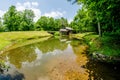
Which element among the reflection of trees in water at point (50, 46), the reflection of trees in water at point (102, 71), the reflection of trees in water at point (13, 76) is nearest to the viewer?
the reflection of trees in water at point (102, 71)

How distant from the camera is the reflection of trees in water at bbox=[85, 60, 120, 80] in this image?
12268 mm

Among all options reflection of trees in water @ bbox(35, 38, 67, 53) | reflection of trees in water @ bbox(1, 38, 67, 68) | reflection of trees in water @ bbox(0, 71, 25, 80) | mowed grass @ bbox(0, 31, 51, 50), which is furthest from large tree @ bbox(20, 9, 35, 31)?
reflection of trees in water @ bbox(0, 71, 25, 80)

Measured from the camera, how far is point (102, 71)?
13656 mm

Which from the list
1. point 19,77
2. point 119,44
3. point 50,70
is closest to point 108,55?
point 119,44

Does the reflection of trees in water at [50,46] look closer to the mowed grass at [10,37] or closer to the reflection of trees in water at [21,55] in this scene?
the reflection of trees in water at [21,55]

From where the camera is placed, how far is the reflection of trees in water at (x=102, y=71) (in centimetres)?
1227

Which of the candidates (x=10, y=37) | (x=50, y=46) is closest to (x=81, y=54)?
(x=50, y=46)

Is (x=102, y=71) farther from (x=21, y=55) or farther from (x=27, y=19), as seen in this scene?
(x=27, y=19)

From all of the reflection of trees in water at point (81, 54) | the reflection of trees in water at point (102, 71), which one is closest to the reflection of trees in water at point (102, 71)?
the reflection of trees in water at point (102, 71)

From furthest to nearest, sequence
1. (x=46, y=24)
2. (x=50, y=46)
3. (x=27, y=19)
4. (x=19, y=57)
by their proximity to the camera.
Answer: (x=46, y=24), (x=27, y=19), (x=50, y=46), (x=19, y=57)

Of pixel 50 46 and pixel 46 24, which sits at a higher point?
pixel 46 24

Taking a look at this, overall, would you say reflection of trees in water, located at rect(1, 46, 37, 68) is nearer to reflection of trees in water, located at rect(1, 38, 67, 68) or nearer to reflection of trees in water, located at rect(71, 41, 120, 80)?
reflection of trees in water, located at rect(1, 38, 67, 68)

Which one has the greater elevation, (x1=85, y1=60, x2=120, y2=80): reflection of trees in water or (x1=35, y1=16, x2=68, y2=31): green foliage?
(x1=35, y1=16, x2=68, y2=31): green foliage

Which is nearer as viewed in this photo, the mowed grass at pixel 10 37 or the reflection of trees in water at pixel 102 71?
the reflection of trees in water at pixel 102 71
